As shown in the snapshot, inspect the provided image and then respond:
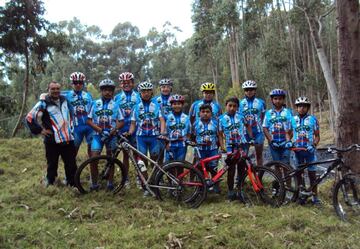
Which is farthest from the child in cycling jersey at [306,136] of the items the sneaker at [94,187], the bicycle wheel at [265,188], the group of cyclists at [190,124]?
the sneaker at [94,187]

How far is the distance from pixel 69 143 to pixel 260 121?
3.25 meters

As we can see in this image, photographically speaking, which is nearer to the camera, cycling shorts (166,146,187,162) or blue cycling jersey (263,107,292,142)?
blue cycling jersey (263,107,292,142)

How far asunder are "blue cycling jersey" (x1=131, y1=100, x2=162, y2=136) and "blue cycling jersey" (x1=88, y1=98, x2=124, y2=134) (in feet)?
1.12

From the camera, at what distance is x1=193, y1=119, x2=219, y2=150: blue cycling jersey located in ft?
21.0

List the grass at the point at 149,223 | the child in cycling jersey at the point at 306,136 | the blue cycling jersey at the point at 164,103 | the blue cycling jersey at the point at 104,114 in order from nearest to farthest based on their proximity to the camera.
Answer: the grass at the point at 149,223 < the child in cycling jersey at the point at 306,136 < the blue cycling jersey at the point at 104,114 < the blue cycling jersey at the point at 164,103

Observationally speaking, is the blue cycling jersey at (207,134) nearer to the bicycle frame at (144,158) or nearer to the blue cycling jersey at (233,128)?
the blue cycling jersey at (233,128)

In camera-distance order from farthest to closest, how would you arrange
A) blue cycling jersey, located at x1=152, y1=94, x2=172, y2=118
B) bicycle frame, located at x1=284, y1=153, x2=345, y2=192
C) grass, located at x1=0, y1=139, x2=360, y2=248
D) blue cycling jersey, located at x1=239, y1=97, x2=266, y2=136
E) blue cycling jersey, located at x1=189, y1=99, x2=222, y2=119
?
blue cycling jersey, located at x1=152, y1=94, x2=172, y2=118 → blue cycling jersey, located at x1=189, y1=99, x2=222, y2=119 → blue cycling jersey, located at x1=239, y1=97, x2=266, y2=136 → bicycle frame, located at x1=284, y1=153, x2=345, y2=192 → grass, located at x1=0, y1=139, x2=360, y2=248

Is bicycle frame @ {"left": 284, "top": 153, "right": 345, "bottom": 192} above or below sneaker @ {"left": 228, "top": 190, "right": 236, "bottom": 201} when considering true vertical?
above

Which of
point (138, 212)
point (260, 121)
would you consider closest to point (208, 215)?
point (138, 212)

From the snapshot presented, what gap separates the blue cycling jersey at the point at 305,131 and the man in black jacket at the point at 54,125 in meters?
3.65

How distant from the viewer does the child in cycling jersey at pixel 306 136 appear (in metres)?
6.06

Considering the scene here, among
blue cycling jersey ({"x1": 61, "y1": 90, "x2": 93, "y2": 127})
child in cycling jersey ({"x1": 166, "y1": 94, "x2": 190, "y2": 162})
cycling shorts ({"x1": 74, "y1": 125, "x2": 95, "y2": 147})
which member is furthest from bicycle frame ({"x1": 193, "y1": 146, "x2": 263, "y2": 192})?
blue cycling jersey ({"x1": 61, "y1": 90, "x2": 93, "y2": 127})

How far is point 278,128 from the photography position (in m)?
6.29

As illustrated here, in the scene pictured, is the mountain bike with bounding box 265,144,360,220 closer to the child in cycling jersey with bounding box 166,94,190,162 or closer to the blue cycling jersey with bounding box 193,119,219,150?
the blue cycling jersey with bounding box 193,119,219,150
